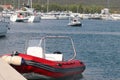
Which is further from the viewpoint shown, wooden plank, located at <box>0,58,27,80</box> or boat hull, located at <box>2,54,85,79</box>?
boat hull, located at <box>2,54,85,79</box>

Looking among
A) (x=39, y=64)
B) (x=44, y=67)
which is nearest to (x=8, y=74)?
(x=39, y=64)

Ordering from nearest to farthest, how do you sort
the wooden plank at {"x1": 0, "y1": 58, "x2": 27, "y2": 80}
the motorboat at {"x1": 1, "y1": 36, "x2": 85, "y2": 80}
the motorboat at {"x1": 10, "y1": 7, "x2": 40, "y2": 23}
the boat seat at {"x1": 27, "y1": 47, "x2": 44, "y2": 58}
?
the wooden plank at {"x1": 0, "y1": 58, "x2": 27, "y2": 80} < the motorboat at {"x1": 1, "y1": 36, "x2": 85, "y2": 80} < the boat seat at {"x1": 27, "y1": 47, "x2": 44, "y2": 58} < the motorboat at {"x1": 10, "y1": 7, "x2": 40, "y2": 23}

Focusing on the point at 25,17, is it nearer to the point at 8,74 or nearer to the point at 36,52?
the point at 36,52

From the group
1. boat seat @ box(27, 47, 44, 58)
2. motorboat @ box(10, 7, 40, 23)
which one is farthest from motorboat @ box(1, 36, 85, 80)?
motorboat @ box(10, 7, 40, 23)

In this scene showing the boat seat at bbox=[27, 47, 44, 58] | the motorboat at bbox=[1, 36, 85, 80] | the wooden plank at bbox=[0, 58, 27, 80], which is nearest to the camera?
the wooden plank at bbox=[0, 58, 27, 80]

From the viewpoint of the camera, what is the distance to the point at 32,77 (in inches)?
899

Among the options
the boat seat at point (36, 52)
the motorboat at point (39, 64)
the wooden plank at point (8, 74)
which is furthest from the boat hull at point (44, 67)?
the wooden plank at point (8, 74)

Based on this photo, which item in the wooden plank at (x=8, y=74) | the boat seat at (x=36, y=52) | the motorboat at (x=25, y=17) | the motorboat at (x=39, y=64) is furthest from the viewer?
the motorboat at (x=25, y=17)

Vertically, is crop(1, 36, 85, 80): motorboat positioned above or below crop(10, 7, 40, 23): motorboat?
above

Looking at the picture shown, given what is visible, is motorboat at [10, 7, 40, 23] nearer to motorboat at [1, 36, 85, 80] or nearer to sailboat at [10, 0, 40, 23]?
sailboat at [10, 0, 40, 23]

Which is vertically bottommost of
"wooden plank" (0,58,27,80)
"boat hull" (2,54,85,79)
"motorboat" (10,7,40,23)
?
"motorboat" (10,7,40,23)

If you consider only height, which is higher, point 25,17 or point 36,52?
point 36,52

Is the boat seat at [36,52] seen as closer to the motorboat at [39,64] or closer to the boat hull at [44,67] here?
the motorboat at [39,64]

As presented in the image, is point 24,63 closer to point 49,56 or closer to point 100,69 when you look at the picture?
point 49,56
